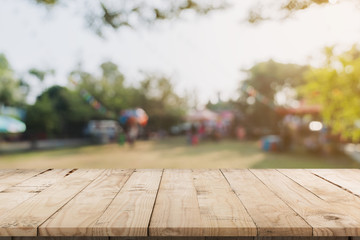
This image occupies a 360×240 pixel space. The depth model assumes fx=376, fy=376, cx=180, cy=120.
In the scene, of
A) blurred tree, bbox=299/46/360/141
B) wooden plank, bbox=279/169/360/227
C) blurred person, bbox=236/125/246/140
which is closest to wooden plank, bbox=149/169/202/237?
wooden plank, bbox=279/169/360/227

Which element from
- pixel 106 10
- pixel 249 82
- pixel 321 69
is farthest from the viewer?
pixel 249 82

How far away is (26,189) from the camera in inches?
58.7

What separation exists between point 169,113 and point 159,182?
23.6 m

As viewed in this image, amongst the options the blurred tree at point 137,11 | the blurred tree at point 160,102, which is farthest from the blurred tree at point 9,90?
the blurred tree at point 137,11

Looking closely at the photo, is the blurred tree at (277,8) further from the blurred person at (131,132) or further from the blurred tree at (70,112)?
the blurred tree at (70,112)

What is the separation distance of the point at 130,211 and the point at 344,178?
1137 millimetres

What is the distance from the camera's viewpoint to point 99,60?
77.6 feet

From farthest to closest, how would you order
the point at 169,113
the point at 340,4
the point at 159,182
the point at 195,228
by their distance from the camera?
1. the point at 169,113
2. the point at 340,4
3. the point at 159,182
4. the point at 195,228

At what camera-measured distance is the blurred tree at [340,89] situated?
6277mm

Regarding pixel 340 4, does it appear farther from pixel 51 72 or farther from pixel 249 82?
pixel 51 72

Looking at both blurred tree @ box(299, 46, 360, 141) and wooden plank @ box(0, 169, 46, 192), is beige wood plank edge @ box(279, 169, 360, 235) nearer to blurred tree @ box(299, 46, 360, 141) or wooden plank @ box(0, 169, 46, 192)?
wooden plank @ box(0, 169, 46, 192)

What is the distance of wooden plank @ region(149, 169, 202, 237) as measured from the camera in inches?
38.9

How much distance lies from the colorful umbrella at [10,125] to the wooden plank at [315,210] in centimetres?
1738

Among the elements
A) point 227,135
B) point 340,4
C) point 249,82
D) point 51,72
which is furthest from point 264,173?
point 51,72
